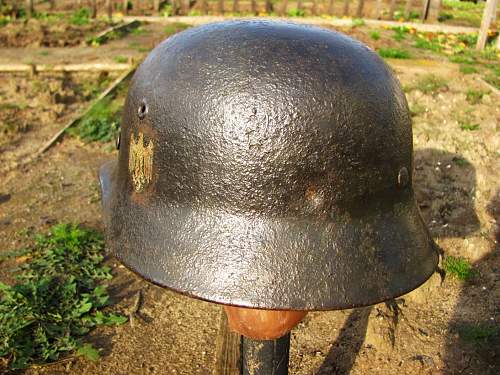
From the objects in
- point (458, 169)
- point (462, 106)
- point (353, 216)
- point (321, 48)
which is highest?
point (321, 48)

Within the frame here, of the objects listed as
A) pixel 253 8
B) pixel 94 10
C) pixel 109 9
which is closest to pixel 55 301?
pixel 109 9

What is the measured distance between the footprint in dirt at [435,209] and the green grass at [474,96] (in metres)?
1.47

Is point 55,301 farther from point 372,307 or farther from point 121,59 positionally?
point 121,59

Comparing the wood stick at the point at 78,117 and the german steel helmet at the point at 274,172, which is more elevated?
the german steel helmet at the point at 274,172

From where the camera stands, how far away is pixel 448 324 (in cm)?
358

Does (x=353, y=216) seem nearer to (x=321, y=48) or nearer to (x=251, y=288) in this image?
(x=251, y=288)

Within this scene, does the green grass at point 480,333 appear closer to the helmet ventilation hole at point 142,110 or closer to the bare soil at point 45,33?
the helmet ventilation hole at point 142,110

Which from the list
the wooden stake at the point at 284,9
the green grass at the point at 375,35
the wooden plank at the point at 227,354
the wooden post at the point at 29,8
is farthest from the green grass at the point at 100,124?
the wooden post at the point at 29,8

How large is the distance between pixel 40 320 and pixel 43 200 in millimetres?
1951

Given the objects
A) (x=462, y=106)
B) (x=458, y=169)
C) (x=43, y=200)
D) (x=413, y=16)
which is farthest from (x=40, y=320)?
(x=413, y=16)

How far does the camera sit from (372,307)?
11.9 feet

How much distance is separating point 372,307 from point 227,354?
1162mm

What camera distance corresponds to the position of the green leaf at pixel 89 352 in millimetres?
3295

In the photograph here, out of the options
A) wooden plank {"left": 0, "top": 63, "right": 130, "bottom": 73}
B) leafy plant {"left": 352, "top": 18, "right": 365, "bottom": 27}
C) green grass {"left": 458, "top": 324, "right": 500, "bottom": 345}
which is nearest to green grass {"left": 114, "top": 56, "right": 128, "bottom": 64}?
wooden plank {"left": 0, "top": 63, "right": 130, "bottom": 73}
